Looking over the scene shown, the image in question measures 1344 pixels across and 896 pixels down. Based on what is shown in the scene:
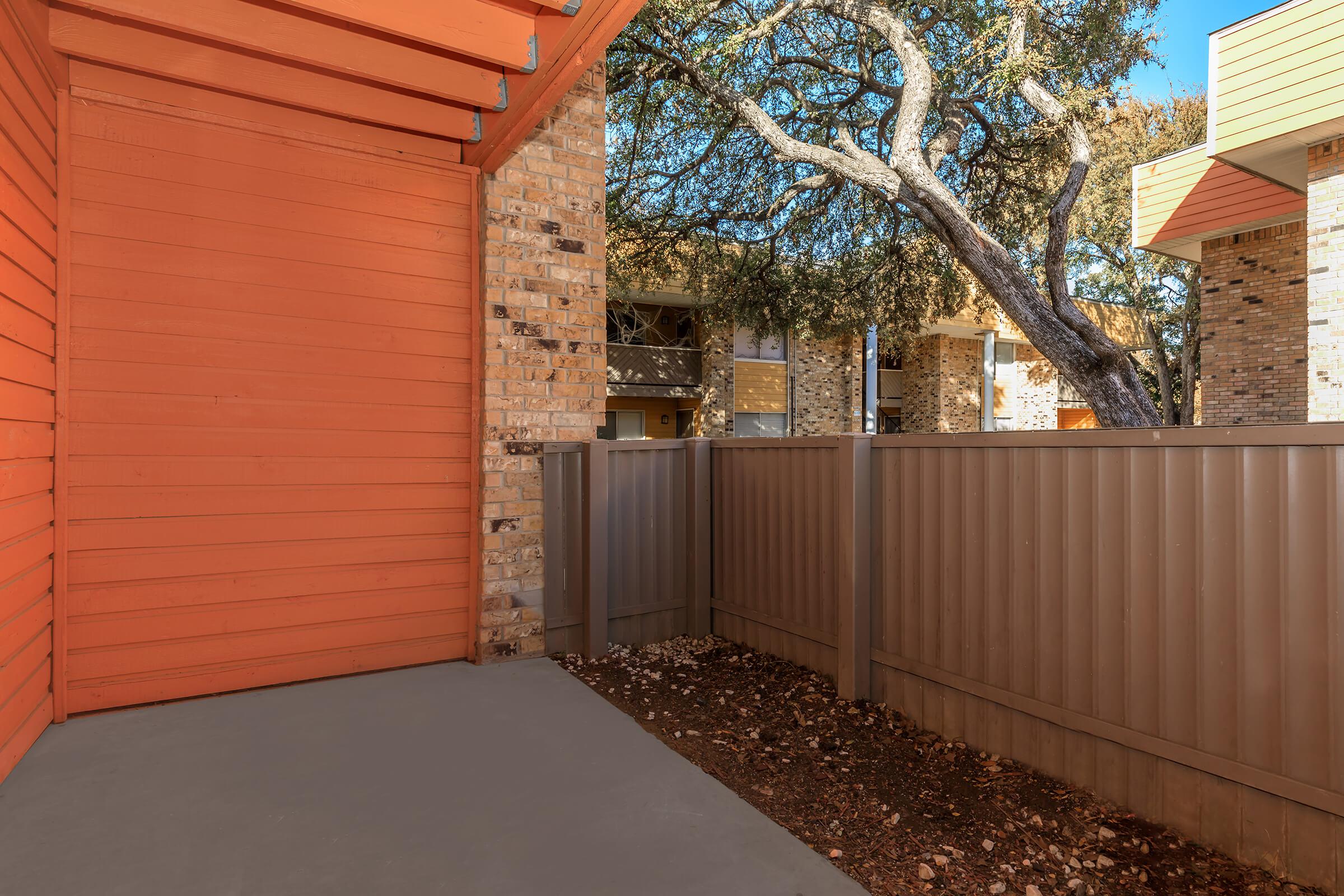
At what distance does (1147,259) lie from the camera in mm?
18938

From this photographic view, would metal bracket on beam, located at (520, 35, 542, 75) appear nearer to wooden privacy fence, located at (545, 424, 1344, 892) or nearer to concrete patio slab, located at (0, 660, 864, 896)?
wooden privacy fence, located at (545, 424, 1344, 892)

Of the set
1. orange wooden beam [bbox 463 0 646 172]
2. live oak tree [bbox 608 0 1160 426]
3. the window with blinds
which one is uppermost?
live oak tree [bbox 608 0 1160 426]

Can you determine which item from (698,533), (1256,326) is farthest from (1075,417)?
(698,533)

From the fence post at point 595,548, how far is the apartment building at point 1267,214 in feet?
24.9

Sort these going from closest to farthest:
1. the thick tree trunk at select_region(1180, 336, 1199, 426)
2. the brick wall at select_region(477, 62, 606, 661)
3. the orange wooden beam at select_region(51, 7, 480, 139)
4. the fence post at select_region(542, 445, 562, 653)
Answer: the orange wooden beam at select_region(51, 7, 480, 139)
the brick wall at select_region(477, 62, 606, 661)
the fence post at select_region(542, 445, 562, 653)
the thick tree trunk at select_region(1180, 336, 1199, 426)

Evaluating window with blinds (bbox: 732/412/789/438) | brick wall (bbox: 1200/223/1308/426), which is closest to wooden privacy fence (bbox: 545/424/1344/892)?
brick wall (bbox: 1200/223/1308/426)

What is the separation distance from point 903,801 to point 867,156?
696 cm

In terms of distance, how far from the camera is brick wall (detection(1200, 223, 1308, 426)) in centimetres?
1016

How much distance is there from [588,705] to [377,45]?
10.6 feet

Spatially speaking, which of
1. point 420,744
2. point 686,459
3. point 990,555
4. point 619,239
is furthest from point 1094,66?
point 420,744

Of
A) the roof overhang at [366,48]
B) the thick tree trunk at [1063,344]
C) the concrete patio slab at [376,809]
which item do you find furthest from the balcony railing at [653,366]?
the concrete patio slab at [376,809]

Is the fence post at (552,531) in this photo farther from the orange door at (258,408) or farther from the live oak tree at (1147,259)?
the live oak tree at (1147,259)

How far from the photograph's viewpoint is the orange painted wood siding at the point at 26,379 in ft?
8.28

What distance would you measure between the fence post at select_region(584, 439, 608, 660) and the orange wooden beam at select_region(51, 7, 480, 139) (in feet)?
6.46
